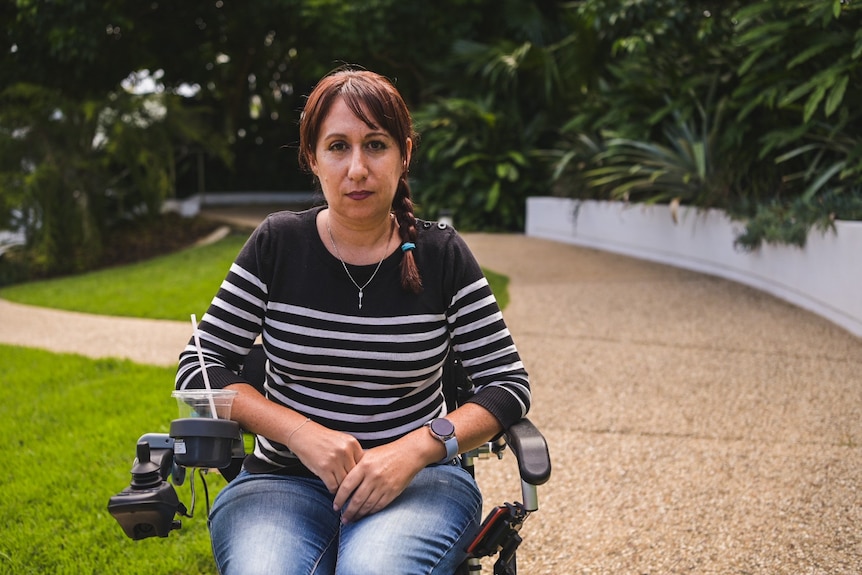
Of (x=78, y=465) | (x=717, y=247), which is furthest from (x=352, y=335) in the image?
(x=717, y=247)

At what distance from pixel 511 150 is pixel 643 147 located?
370 cm

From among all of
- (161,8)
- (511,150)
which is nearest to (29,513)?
(511,150)

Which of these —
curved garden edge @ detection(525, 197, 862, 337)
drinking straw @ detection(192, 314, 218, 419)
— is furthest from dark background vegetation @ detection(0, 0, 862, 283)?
drinking straw @ detection(192, 314, 218, 419)

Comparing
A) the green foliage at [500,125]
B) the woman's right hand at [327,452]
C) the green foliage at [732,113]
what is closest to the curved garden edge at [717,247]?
the green foliage at [732,113]

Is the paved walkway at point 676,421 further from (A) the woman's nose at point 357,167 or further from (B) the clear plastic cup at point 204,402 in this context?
(A) the woman's nose at point 357,167

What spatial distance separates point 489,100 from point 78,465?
9788 millimetres

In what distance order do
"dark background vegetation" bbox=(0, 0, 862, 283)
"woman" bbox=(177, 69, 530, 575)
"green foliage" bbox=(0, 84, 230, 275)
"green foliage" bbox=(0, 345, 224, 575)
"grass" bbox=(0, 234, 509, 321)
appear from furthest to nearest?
"green foliage" bbox=(0, 84, 230, 275)
"grass" bbox=(0, 234, 509, 321)
"dark background vegetation" bbox=(0, 0, 862, 283)
"green foliage" bbox=(0, 345, 224, 575)
"woman" bbox=(177, 69, 530, 575)

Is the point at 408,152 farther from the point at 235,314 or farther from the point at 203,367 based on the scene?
the point at 203,367

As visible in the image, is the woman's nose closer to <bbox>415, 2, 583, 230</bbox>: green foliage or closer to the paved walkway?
the paved walkway

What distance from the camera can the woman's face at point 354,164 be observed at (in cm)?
204

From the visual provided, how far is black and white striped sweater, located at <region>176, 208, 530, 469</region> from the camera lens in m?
2.05

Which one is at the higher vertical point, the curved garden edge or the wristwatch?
the wristwatch

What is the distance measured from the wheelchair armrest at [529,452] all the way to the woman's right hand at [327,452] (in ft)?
1.21

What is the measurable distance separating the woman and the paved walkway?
1.13 metres
